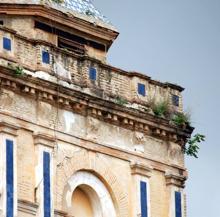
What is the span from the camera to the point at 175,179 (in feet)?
188

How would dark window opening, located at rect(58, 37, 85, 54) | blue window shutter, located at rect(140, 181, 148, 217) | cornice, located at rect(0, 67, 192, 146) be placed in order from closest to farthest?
cornice, located at rect(0, 67, 192, 146) < blue window shutter, located at rect(140, 181, 148, 217) < dark window opening, located at rect(58, 37, 85, 54)

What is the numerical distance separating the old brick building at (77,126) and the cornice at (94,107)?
0.02 metres

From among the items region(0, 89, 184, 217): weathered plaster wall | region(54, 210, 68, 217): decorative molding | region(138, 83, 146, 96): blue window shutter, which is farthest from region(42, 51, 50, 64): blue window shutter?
region(54, 210, 68, 217): decorative molding

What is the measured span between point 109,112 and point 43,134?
2.10 metres

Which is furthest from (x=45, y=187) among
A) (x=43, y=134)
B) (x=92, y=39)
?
(x=92, y=39)

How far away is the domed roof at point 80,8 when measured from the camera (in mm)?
57122

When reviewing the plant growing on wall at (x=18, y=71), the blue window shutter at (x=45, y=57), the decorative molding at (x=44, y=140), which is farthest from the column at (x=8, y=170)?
the blue window shutter at (x=45, y=57)

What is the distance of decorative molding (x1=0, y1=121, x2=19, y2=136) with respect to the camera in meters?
53.8

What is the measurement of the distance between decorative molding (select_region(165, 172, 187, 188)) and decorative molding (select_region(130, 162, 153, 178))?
0.56 m

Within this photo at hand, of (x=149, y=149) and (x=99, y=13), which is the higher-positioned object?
(x=99, y=13)

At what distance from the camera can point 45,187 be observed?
54438 mm

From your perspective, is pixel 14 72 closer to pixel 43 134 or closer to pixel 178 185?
pixel 43 134

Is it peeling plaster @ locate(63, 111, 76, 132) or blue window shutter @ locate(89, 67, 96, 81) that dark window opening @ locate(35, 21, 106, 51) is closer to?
blue window shutter @ locate(89, 67, 96, 81)

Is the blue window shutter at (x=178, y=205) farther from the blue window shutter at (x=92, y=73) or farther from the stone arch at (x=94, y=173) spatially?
the blue window shutter at (x=92, y=73)
